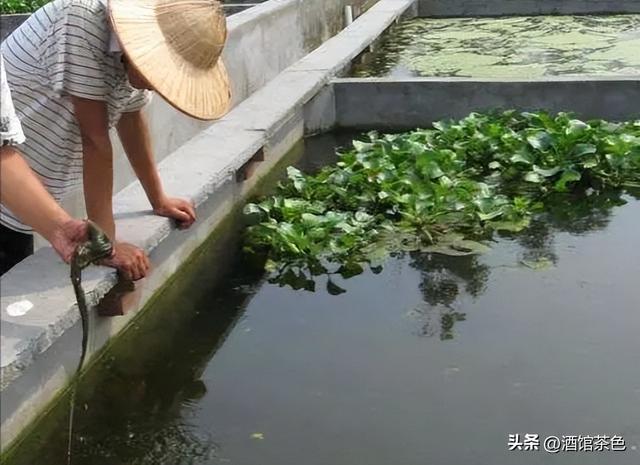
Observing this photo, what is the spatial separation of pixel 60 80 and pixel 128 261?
1.84 feet

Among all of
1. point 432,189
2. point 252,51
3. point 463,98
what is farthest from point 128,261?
point 463,98

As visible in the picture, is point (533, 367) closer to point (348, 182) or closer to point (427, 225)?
point (427, 225)

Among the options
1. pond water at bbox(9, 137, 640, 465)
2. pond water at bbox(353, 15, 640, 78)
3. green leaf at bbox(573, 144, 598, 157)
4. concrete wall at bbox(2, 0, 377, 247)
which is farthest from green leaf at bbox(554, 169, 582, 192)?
pond water at bbox(353, 15, 640, 78)

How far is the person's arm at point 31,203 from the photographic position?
7.39 ft

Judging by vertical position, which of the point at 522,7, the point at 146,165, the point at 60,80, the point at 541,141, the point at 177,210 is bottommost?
the point at 522,7

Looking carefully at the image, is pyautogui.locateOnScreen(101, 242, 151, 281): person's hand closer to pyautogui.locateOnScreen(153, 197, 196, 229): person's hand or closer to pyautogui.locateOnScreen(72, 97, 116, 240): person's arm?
pyautogui.locateOnScreen(72, 97, 116, 240): person's arm

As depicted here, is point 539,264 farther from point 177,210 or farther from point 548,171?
point 177,210

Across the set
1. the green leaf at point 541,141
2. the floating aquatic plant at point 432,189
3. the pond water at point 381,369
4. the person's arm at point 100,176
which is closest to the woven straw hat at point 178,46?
the person's arm at point 100,176

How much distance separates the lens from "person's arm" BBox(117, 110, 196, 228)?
10.2 ft

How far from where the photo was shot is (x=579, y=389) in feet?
9.87

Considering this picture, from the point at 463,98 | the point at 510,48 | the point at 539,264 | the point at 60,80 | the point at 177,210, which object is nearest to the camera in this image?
the point at 60,80

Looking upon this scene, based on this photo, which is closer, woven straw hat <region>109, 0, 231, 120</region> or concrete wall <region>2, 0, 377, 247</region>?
woven straw hat <region>109, 0, 231, 120</region>

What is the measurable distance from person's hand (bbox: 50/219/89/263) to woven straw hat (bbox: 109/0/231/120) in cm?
43

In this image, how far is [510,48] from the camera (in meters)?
9.09
